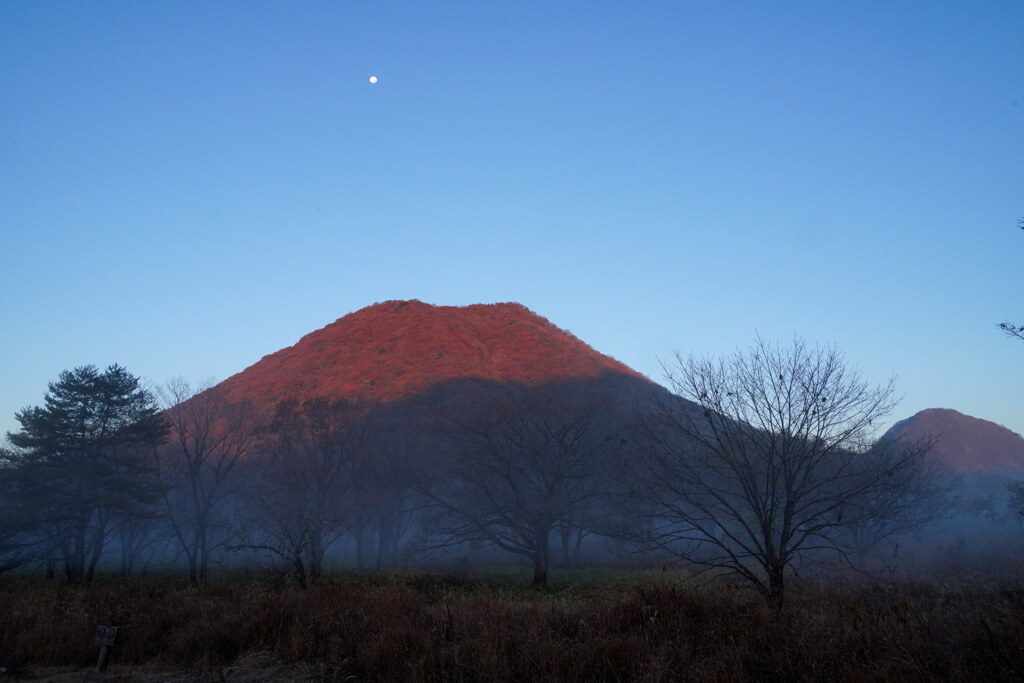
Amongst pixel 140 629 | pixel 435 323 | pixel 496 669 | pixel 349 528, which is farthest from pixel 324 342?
pixel 496 669

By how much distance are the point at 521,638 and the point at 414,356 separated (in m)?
72.8

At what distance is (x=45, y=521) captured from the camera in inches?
1203

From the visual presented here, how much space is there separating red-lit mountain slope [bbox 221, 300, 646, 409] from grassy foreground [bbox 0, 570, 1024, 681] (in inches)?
1899

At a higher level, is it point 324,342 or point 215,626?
point 324,342

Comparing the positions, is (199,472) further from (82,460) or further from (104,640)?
(104,640)

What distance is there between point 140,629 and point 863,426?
15.0 meters

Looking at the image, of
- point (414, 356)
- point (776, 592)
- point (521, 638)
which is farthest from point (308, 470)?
point (414, 356)

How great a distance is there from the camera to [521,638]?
9.84 m

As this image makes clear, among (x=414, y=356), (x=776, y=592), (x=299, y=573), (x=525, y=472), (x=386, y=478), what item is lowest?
(x=299, y=573)

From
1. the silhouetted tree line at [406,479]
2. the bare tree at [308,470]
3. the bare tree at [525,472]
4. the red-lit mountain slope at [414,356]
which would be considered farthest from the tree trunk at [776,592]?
the red-lit mountain slope at [414,356]

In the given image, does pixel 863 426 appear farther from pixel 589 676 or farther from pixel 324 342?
pixel 324 342

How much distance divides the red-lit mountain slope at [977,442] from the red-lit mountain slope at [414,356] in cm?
7198

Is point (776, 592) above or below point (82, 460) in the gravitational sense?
below

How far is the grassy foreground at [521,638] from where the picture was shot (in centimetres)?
793
